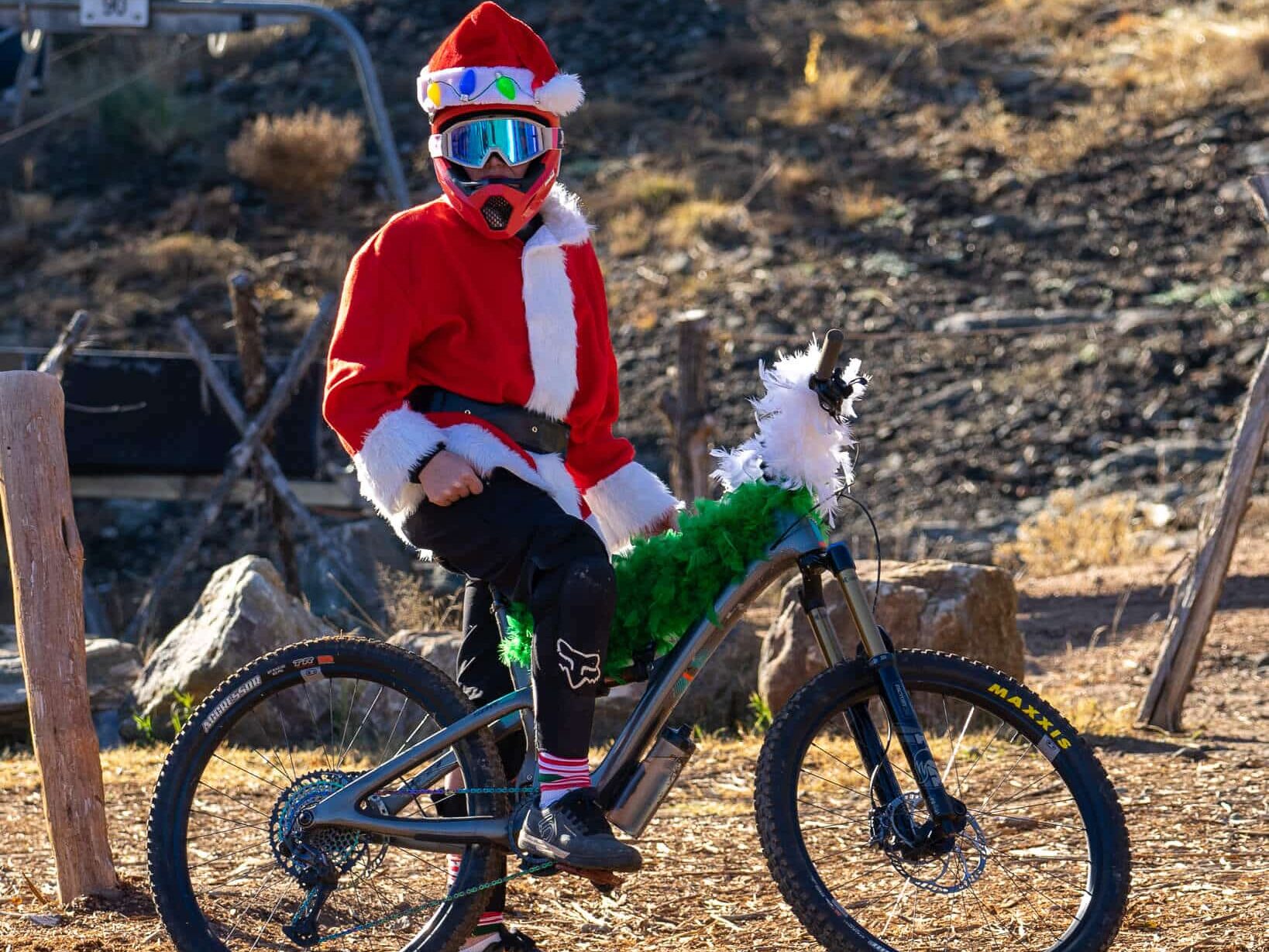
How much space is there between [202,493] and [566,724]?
897cm

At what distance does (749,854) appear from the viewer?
15.0 feet

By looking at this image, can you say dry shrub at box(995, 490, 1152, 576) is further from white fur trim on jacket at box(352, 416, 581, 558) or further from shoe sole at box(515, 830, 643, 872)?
shoe sole at box(515, 830, 643, 872)

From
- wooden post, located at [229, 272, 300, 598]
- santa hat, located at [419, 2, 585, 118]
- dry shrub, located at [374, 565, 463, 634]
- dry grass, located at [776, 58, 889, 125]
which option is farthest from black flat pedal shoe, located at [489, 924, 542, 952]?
dry grass, located at [776, 58, 889, 125]

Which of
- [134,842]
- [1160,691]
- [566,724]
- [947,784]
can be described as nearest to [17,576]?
[134,842]

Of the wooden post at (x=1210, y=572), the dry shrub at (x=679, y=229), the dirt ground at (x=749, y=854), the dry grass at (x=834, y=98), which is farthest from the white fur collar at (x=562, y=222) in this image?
the dry grass at (x=834, y=98)

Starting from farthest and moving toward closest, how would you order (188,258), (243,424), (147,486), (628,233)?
(188,258) → (628,233) → (147,486) → (243,424)

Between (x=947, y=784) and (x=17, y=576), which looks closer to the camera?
(x=17, y=576)

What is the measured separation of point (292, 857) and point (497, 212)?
1.41m

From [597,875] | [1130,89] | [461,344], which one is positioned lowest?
[597,875]

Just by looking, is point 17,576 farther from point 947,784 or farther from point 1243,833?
point 1243,833

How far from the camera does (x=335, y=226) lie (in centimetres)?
1986

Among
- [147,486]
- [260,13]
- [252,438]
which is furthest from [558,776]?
[260,13]

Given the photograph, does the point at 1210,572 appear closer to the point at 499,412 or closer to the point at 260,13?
the point at 499,412

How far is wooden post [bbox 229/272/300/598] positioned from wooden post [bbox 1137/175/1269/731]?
5.47 m
